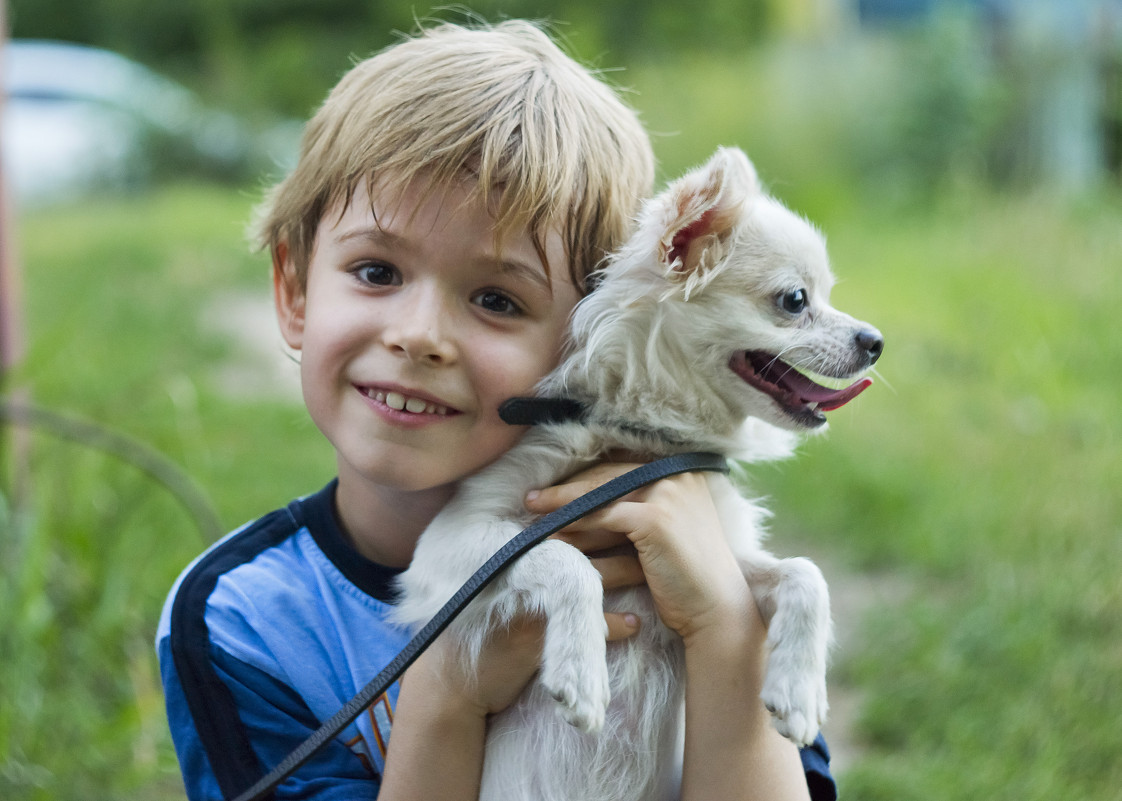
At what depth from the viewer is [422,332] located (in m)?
1.56

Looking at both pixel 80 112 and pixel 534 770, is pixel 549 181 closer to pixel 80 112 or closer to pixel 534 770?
pixel 534 770

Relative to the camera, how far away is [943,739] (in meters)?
3.10

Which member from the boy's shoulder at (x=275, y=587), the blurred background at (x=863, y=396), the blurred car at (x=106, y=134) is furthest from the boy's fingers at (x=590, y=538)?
the blurred car at (x=106, y=134)

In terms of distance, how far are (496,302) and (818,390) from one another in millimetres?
524

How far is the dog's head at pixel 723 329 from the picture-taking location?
166 cm

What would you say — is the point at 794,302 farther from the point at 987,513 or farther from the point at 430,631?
the point at 987,513

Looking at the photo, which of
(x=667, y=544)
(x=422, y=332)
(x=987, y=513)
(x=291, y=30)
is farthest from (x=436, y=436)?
(x=291, y=30)

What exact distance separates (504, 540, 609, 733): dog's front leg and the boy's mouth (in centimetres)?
27

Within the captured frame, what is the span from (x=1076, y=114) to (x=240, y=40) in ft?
54.6

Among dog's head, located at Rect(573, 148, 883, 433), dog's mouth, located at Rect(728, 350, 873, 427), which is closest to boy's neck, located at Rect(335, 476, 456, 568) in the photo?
dog's head, located at Rect(573, 148, 883, 433)

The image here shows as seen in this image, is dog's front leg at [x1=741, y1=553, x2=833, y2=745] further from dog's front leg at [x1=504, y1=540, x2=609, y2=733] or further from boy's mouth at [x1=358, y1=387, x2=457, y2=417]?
boy's mouth at [x1=358, y1=387, x2=457, y2=417]

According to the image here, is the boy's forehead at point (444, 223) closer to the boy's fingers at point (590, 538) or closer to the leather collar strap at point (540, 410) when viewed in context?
the leather collar strap at point (540, 410)

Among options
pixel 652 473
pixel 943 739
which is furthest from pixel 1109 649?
pixel 652 473

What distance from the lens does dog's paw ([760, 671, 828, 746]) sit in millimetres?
1494
